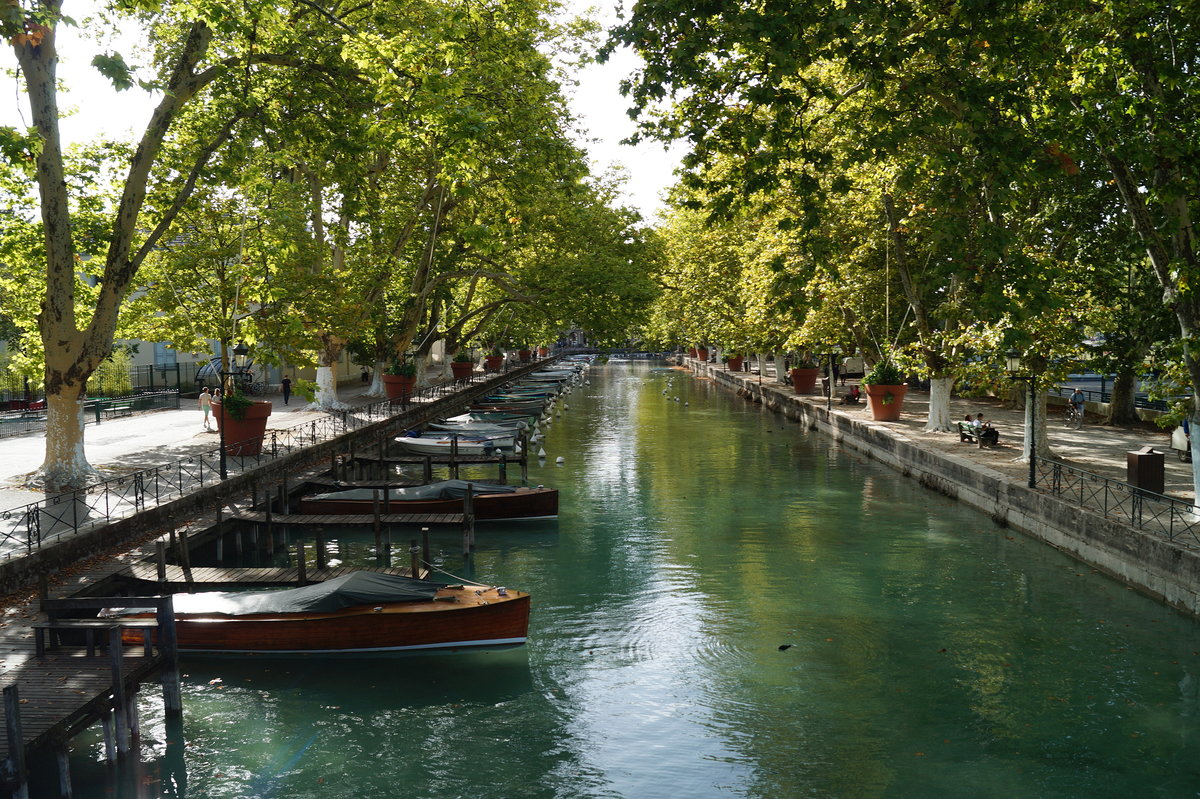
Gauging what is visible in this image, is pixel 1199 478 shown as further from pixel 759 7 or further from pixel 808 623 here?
pixel 759 7

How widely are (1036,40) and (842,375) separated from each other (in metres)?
50.7

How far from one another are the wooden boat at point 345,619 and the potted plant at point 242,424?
12149mm

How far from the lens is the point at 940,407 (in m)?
32.9

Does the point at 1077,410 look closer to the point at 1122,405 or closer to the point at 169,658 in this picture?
the point at 1122,405

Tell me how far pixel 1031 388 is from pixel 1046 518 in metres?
3.28

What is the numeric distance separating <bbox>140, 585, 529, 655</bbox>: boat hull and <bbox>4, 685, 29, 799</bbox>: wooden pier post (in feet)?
15.7

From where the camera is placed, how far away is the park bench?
1124 inches

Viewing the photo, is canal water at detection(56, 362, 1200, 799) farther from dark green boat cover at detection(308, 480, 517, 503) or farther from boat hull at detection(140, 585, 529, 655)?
dark green boat cover at detection(308, 480, 517, 503)

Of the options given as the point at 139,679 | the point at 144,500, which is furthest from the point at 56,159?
the point at 139,679

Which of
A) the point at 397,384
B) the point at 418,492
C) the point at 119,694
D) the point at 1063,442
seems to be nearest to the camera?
the point at 119,694

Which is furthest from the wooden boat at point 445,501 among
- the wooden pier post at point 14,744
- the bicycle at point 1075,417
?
the bicycle at point 1075,417

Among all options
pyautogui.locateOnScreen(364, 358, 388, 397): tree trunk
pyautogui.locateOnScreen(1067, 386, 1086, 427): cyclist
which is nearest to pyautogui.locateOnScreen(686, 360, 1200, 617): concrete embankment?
pyautogui.locateOnScreen(1067, 386, 1086, 427): cyclist

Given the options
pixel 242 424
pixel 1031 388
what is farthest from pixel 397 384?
pixel 1031 388

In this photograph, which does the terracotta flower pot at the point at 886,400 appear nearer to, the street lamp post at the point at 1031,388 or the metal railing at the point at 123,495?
the street lamp post at the point at 1031,388
